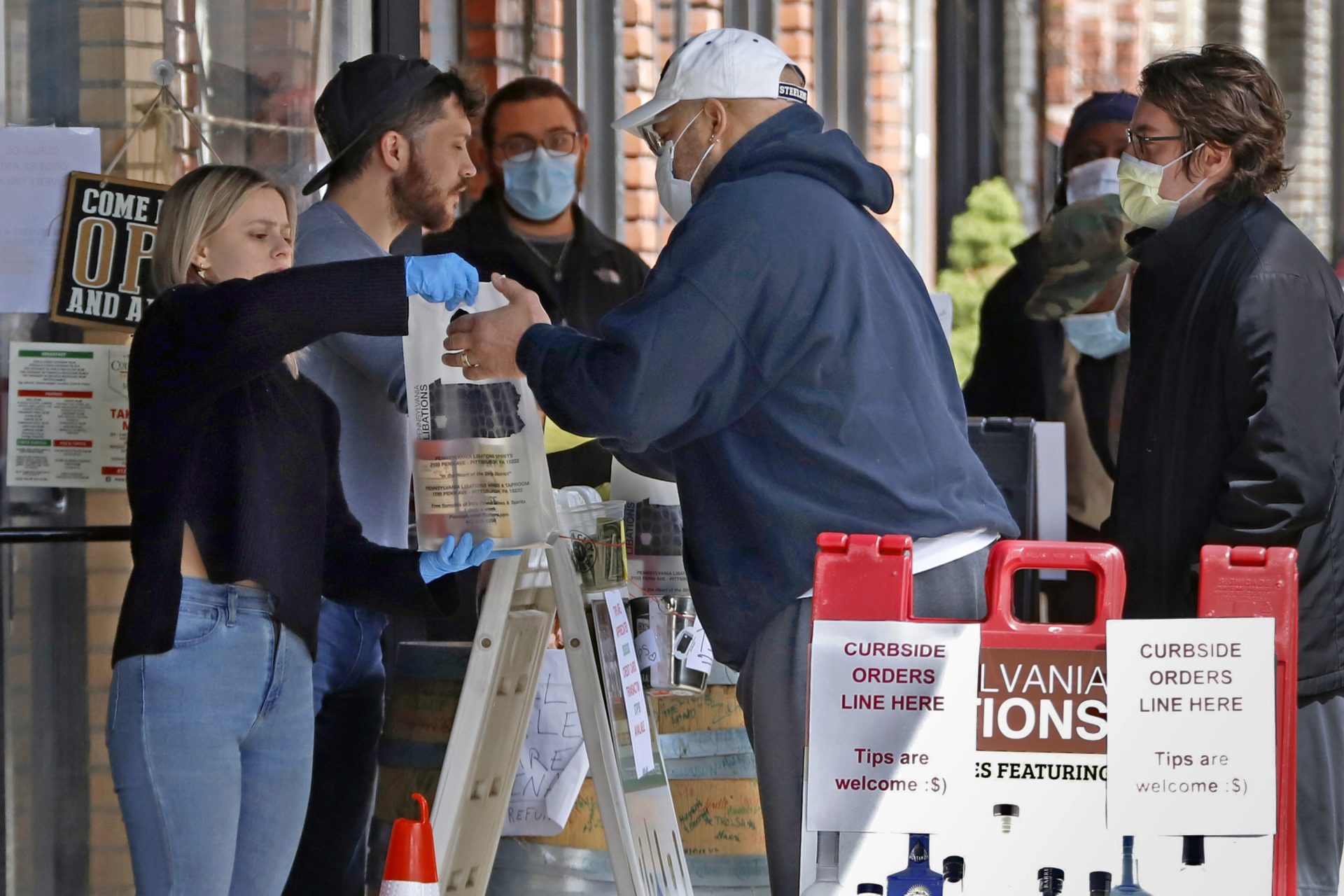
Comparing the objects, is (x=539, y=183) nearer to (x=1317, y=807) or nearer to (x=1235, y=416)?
(x=1235, y=416)

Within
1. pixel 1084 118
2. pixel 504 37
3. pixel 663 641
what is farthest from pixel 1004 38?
pixel 663 641

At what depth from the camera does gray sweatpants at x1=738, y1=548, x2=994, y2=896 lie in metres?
2.41

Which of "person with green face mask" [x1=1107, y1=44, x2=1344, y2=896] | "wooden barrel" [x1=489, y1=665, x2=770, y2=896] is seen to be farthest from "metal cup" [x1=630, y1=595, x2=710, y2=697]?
"person with green face mask" [x1=1107, y1=44, x2=1344, y2=896]

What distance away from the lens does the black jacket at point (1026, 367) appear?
4695mm

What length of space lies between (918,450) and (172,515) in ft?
3.68

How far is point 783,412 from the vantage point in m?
2.44

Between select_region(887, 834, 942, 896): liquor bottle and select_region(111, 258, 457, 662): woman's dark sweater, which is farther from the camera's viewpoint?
select_region(111, 258, 457, 662): woman's dark sweater

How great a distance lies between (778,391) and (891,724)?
0.62m

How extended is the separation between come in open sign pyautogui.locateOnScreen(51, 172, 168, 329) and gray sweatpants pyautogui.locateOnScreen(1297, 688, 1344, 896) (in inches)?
90.9

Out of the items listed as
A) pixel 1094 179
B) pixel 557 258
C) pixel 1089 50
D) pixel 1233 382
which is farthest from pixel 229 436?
pixel 1089 50

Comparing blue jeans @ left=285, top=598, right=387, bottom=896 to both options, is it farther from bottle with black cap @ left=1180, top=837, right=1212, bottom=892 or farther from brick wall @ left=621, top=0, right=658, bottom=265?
brick wall @ left=621, top=0, right=658, bottom=265

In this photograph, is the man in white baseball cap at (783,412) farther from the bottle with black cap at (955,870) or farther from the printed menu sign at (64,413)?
the printed menu sign at (64,413)

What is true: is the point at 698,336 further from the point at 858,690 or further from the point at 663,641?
the point at 663,641

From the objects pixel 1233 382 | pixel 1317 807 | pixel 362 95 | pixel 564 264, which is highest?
pixel 362 95
